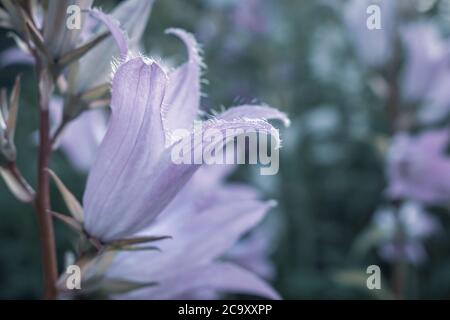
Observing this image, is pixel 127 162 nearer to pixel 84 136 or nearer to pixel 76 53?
pixel 76 53

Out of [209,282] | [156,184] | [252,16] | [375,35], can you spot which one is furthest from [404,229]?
[252,16]

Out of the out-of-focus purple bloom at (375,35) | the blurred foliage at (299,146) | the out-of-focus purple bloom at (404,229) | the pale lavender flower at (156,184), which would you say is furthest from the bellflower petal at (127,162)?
the out-of-focus purple bloom at (375,35)

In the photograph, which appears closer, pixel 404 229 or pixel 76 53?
pixel 76 53

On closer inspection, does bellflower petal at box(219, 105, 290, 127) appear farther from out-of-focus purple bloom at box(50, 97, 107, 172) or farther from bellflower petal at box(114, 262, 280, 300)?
out-of-focus purple bloom at box(50, 97, 107, 172)

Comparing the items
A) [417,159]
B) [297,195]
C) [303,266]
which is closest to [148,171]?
[417,159]

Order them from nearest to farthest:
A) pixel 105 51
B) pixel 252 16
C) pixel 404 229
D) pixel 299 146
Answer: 1. pixel 105 51
2. pixel 404 229
3. pixel 299 146
4. pixel 252 16

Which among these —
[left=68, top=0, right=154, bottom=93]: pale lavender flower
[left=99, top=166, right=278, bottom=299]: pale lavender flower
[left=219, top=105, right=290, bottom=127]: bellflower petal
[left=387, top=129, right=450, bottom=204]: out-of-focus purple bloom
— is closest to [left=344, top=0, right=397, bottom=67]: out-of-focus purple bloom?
[left=387, top=129, right=450, bottom=204]: out-of-focus purple bloom
